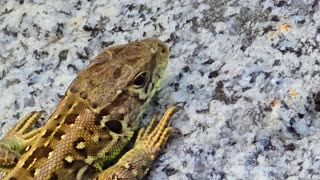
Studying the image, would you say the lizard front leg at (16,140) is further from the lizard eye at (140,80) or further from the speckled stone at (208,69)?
the lizard eye at (140,80)

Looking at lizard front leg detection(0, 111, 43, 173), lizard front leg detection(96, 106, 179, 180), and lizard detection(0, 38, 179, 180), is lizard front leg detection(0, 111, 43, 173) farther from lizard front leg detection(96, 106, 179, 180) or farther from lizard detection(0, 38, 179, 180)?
lizard front leg detection(96, 106, 179, 180)

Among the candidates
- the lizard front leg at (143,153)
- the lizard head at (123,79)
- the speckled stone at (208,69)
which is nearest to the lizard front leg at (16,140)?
the speckled stone at (208,69)

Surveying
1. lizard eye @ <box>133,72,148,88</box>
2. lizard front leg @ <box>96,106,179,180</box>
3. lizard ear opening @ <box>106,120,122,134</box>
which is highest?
lizard eye @ <box>133,72,148,88</box>

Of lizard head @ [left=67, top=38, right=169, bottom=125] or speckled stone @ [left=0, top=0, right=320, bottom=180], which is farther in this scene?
lizard head @ [left=67, top=38, right=169, bottom=125]

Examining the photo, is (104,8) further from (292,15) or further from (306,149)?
(306,149)

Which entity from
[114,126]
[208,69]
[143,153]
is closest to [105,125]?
[114,126]

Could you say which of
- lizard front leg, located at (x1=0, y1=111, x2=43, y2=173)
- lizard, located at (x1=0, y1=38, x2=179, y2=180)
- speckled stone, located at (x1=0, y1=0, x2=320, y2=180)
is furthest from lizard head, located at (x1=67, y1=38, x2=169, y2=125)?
lizard front leg, located at (x1=0, y1=111, x2=43, y2=173)

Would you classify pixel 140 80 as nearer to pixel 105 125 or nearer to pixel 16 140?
pixel 105 125
